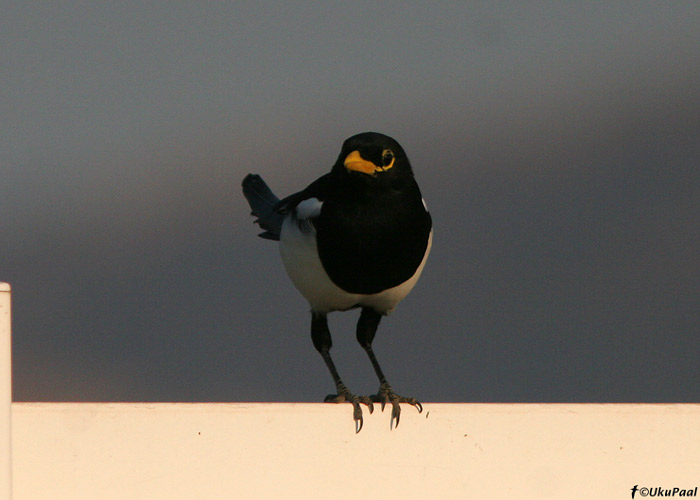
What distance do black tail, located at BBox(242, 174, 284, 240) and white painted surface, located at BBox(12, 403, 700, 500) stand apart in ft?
9.65

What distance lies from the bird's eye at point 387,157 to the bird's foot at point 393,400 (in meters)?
1.09

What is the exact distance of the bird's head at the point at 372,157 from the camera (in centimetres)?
559

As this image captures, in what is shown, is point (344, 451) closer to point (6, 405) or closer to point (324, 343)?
point (6, 405)

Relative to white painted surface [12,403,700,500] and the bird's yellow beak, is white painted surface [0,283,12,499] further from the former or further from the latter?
the bird's yellow beak

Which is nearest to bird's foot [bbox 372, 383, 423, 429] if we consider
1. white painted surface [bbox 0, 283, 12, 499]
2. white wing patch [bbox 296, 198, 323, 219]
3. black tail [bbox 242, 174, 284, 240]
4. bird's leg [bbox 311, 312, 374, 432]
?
bird's leg [bbox 311, 312, 374, 432]

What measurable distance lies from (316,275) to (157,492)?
201cm

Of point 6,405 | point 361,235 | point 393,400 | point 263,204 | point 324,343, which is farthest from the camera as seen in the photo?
point 263,204

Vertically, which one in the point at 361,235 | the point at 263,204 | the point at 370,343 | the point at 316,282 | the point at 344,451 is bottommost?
the point at 344,451

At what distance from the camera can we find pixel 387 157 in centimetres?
562

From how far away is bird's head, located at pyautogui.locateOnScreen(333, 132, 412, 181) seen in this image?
559 centimetres

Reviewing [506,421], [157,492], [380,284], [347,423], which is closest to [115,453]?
[157,492]

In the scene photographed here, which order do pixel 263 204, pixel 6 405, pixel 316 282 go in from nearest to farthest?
pixel 6 405 < pixel 316 282 < pixel 263 204

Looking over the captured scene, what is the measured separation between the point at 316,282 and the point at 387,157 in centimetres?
77

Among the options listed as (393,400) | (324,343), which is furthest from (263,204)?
(393,400)
